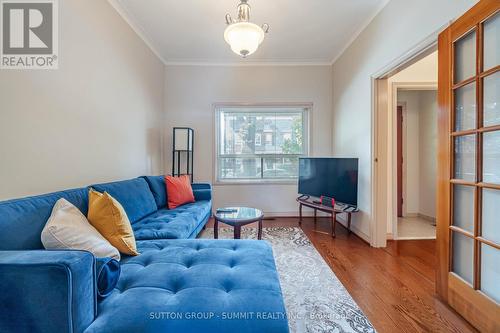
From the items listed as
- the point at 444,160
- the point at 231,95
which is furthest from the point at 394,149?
the point at 231,95

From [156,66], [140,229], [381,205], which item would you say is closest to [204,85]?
[156,66]

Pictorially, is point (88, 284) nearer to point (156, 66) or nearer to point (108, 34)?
point (108, 34)

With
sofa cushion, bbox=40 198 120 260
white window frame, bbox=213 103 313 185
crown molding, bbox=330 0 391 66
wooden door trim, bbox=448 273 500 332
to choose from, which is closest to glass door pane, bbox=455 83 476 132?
wooden door trim, bbox=448 273 500 332

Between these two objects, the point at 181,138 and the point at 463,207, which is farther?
the point at 181,138

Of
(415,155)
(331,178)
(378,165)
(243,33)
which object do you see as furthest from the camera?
(415,155)

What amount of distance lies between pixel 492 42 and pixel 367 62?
1.62 meters

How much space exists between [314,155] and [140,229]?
10.1 ft

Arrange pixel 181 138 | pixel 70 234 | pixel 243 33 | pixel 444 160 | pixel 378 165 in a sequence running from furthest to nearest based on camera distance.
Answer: pixel 181 138
pixel 378 165
pixel 243 33
pixel 444 160
pixel 70 234

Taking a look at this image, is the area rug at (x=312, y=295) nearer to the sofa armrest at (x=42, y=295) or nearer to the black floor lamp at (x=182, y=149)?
the sofa armrest at (x=42, y=295)

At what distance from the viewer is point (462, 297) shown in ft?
5.11

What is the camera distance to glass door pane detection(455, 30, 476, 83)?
4.99 ft

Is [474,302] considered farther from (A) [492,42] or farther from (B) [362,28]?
(B) [362,28]

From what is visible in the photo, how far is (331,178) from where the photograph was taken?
10.9 feet

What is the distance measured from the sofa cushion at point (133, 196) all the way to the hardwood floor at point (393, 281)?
6.53 ft
